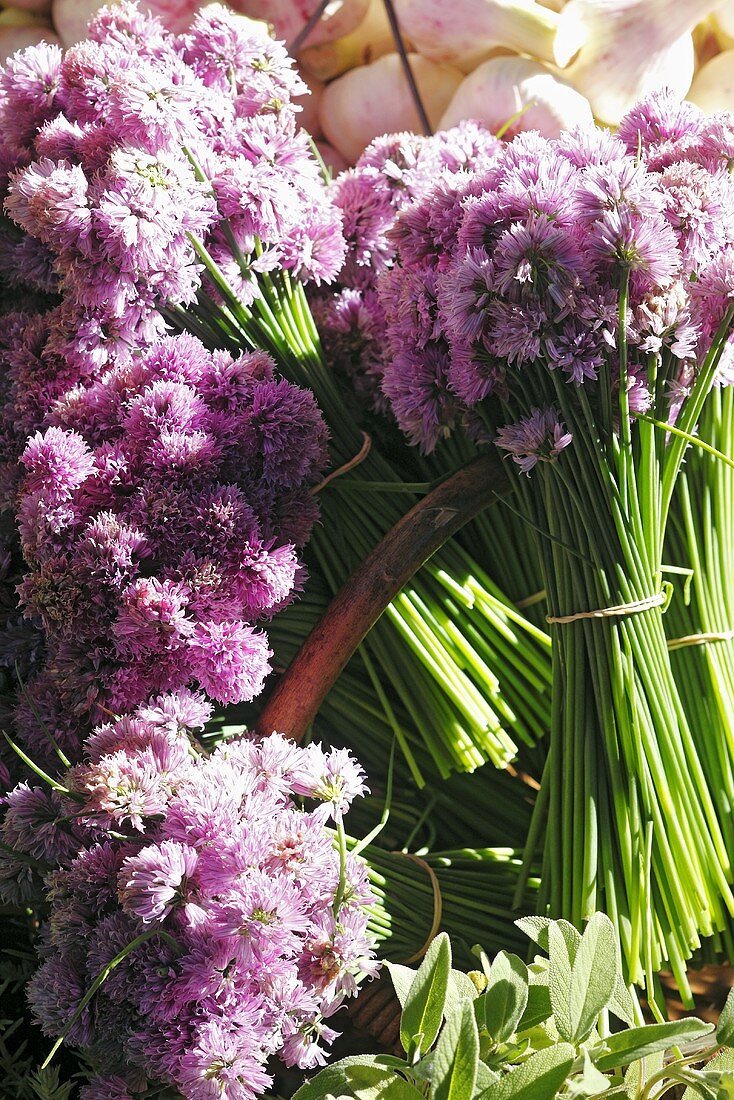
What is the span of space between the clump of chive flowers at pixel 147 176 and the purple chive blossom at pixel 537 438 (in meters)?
0.28

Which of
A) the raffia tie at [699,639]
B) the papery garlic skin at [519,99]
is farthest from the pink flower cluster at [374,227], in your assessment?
the raffia tie at [699,639]

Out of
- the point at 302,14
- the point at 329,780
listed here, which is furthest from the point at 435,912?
the point at 302,14

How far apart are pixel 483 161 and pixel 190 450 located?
0.37m

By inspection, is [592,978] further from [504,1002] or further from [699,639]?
[699,639]

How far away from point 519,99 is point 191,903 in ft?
3.46

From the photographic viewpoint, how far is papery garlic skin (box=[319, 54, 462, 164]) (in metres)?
1.29

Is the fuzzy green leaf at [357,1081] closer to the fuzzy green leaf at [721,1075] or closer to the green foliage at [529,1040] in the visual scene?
the green foliage at [529,1040]

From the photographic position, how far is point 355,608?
806mm

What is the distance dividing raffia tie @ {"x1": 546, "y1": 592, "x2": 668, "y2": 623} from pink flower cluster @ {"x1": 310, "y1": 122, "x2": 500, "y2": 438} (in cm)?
29

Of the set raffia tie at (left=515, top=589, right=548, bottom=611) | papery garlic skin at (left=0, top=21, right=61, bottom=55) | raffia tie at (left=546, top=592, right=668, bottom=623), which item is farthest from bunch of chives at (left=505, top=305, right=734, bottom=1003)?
papery garlic skin at (left=0, top=21, right=61, bottom=55)

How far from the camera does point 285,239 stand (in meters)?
0.87

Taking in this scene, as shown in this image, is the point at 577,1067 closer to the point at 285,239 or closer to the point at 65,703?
the point at 65,703

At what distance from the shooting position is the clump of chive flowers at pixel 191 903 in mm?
580

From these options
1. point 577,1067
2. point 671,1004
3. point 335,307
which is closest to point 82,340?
point 335,307
